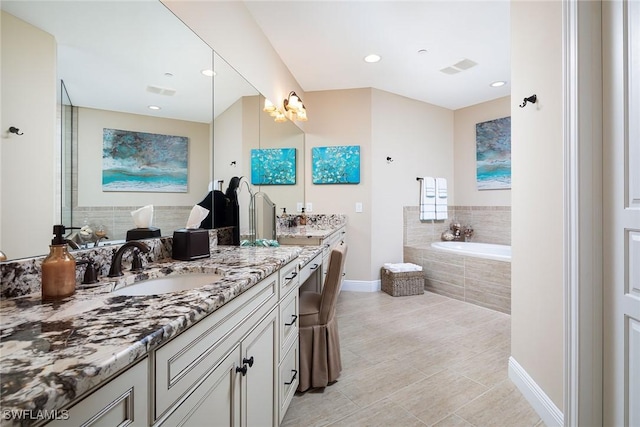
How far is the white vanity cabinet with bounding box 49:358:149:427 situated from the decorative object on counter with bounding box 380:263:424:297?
130 inches

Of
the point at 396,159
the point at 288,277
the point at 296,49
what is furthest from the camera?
the point at 396,159

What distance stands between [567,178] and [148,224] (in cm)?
187

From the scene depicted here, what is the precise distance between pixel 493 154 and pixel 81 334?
488 cm

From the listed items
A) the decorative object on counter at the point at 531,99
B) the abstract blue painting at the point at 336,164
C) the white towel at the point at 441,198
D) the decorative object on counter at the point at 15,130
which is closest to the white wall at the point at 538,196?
the decorative object on counter at the point at 531,99

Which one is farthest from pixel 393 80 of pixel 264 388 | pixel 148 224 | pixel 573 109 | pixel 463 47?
pixel 264 388

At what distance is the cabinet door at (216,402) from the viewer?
0.69 m

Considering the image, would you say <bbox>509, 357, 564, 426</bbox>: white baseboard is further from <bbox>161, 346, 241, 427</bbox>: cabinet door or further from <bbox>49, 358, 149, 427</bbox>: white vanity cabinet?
<bbox>49, 358, 149, 427</bbox>: white vanity cabinet

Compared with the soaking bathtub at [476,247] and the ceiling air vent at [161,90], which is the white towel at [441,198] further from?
the ceiling air vent at [161,90]

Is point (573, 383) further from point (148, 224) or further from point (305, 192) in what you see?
point (305, 192)

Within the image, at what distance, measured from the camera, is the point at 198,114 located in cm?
164

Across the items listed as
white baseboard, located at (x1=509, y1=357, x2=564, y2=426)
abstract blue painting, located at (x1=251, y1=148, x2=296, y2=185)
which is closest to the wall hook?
white baseboard, located at (x1=509, y1=357, x2=564, y2=426)

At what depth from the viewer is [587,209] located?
122 centimetres

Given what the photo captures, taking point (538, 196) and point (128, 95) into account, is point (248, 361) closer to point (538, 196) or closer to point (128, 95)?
point (128, 95)

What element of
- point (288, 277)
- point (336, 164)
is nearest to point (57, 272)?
point (288, 277)
